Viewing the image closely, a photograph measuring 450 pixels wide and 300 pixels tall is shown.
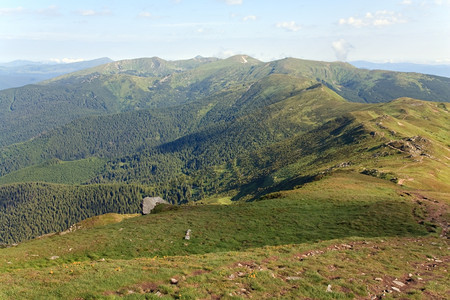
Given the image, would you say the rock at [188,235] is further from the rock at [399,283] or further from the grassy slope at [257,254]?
the rock at [399,283]

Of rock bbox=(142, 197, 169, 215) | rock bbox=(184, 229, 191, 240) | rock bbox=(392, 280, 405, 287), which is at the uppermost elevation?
rock bbox=(392, 280, 405, 287)

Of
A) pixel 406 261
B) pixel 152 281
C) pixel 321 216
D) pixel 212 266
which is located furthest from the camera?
pixel 321 216

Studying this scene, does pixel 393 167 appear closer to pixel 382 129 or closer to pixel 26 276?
pixel 382 129

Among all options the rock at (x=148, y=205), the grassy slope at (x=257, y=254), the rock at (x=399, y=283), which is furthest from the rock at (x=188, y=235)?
the rock at (x=148, y=205)

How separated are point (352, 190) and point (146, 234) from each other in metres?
54.0

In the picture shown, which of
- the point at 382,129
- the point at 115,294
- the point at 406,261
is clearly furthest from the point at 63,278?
the point at 382,129

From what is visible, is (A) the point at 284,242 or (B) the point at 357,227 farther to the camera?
(B) the point at 357,227

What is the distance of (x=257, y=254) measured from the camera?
1318 inches

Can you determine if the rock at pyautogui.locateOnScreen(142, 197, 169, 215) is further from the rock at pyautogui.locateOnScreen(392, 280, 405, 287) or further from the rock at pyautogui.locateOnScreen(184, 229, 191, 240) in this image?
the rock at pyautogui.locateOnScreen(392, 280, 405, 287)

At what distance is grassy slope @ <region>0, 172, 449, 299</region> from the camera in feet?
73.1

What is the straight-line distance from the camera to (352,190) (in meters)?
70.4

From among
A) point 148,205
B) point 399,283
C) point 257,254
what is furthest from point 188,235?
point 148,205

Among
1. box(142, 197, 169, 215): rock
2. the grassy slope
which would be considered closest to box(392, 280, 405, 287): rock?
the grassy slope

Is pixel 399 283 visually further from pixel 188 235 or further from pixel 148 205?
pixel 148 205
